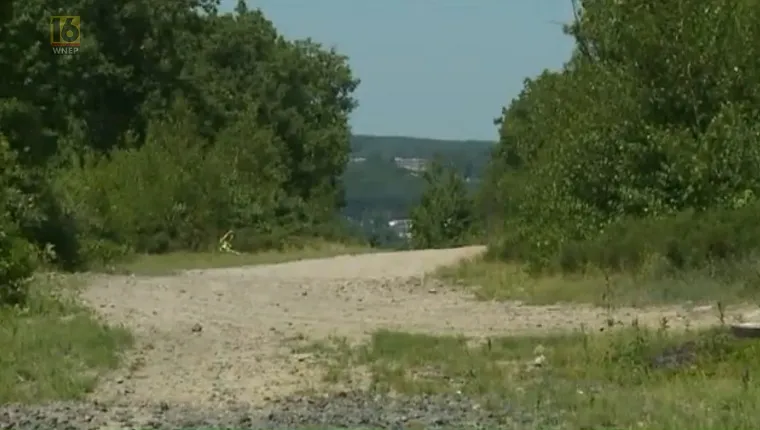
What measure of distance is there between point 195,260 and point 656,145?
16168 millimetres

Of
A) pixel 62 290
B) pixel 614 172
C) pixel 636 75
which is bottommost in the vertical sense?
pixel 62 290

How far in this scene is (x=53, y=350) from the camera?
14633 millimetres

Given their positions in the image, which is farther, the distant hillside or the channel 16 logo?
the distant hillside

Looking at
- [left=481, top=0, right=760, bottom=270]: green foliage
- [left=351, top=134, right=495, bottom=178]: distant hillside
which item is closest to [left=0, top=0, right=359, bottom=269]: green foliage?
[left=481, top=0, right=760, bottom=270]: green foliage

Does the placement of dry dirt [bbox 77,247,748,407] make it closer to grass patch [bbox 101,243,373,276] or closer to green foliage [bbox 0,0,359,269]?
grass patch [bbox 101,243,373,276]

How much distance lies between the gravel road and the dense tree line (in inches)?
Result: 107

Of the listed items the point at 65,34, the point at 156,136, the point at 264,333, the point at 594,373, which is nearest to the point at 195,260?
the point at 65,34

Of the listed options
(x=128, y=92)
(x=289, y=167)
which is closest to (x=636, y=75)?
(x=128, y=92)

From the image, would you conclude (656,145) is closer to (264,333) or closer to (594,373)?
(264,333)

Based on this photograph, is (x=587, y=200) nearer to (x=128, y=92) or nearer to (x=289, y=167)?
(x=128, y=92)

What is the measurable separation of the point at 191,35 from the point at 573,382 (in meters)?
44.0

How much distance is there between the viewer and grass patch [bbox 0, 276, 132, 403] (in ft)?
41.4

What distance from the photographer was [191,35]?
180ft

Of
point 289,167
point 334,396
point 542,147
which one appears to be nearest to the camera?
point 334,396
